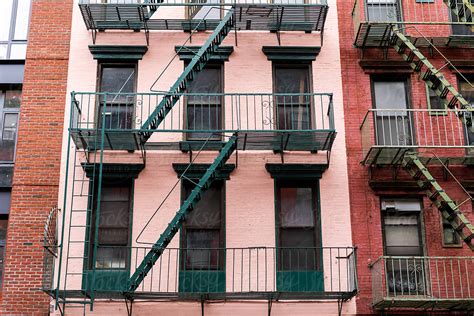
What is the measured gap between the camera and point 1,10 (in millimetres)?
17016

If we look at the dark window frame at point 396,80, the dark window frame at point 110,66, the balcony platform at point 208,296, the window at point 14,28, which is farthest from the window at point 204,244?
the window at point 14,28

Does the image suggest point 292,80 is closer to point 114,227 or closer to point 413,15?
point 413,15

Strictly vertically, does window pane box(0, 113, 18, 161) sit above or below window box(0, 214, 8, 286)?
above

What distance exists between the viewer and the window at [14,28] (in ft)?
54.0

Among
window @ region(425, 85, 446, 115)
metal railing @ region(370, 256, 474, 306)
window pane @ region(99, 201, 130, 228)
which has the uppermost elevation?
window @ region(425, 85, 446, 115)

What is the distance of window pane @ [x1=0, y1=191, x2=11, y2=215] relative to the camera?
1509 centimetres

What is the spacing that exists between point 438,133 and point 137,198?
6966 mm

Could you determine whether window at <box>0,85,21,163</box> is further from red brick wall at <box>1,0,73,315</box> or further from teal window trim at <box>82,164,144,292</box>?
teal window trim at <box>82,164,144,292</box>

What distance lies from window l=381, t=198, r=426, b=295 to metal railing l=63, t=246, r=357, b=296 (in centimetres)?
103

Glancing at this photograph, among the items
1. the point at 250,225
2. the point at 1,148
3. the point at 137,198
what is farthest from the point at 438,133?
the point at 1,148

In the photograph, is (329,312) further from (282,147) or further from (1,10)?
(1,10)

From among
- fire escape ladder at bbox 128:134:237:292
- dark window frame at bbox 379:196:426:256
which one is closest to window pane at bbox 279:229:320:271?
dark window frame at bbox 379:196:426:256

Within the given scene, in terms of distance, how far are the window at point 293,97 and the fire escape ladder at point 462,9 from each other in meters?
3.55

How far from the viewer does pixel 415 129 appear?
15734mm
